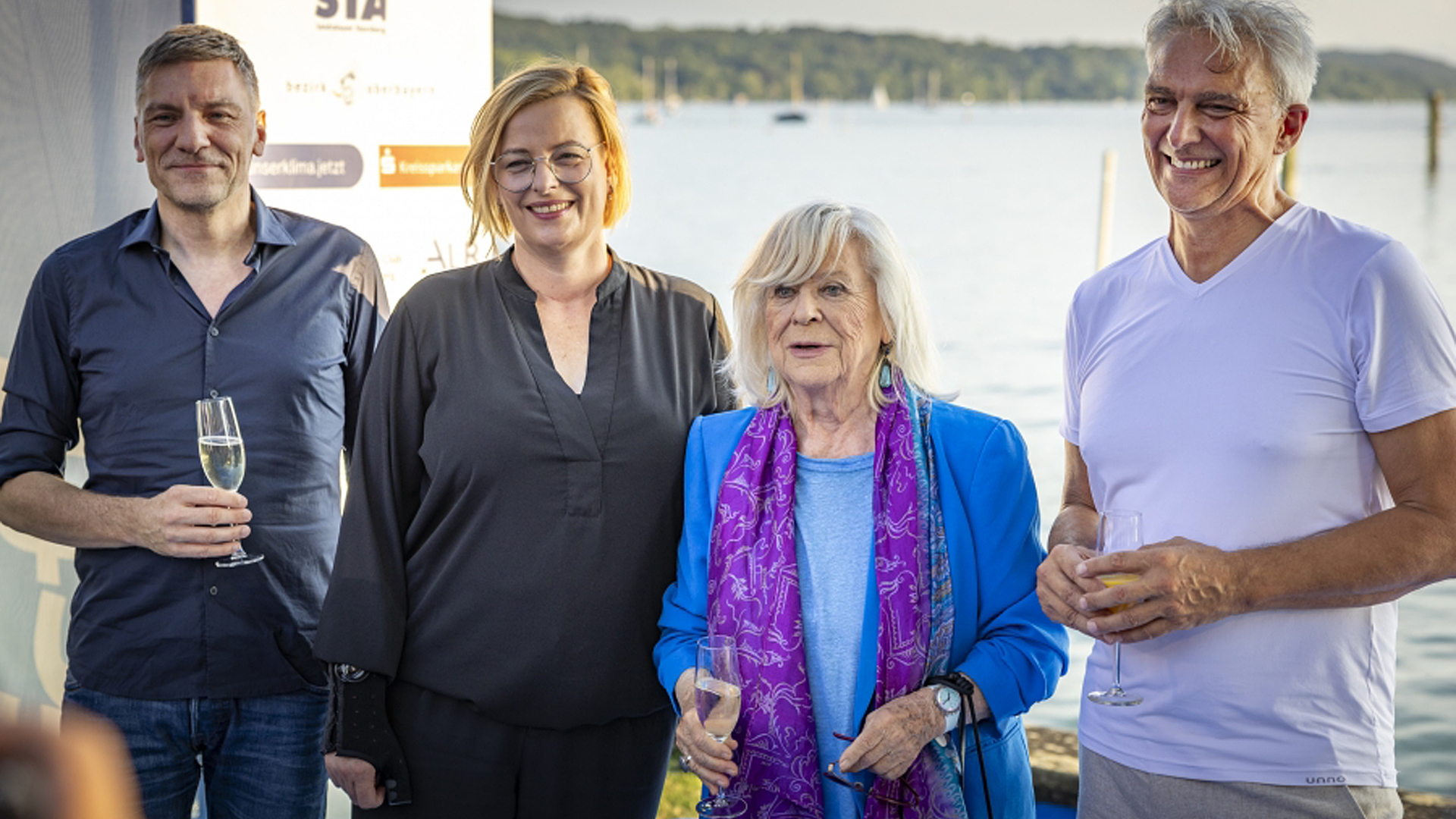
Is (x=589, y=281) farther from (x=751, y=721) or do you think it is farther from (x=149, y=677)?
(x=149, y=677)

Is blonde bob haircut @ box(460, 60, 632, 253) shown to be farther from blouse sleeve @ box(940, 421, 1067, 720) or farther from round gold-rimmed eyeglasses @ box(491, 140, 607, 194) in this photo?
blouse sleeve @ box(940, 421, 1067, 720)

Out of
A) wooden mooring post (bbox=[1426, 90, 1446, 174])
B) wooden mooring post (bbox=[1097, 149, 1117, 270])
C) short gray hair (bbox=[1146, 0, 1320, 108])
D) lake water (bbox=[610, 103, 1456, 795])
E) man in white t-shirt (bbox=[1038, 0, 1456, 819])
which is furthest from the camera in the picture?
wooden mooring post (bbox=[1426, 90, 1446, 174])

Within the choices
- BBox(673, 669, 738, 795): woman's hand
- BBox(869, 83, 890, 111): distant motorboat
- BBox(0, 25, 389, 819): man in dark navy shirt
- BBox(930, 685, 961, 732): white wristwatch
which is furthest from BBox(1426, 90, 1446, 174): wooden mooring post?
BBox(673, 669, 738, 795): woman's hand

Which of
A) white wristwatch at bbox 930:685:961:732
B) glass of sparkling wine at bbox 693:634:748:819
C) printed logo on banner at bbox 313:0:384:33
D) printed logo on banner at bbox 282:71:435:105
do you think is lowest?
white wristwatch at bbox 930:685:961:732

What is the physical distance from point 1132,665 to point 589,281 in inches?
50.8

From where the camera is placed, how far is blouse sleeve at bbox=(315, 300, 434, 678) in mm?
2439

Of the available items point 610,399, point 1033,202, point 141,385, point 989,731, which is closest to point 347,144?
point 141,385

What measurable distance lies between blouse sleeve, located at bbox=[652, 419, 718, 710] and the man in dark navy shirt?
2.77 feet

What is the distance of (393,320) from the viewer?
252 cm

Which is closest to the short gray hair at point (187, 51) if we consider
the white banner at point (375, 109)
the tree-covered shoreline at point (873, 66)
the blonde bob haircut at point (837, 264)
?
the white banner at point (375, 109)

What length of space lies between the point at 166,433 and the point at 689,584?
1.15 meters

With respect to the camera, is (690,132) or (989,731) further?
(690,132)

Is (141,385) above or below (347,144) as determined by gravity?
below

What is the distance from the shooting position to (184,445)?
2635 mm
